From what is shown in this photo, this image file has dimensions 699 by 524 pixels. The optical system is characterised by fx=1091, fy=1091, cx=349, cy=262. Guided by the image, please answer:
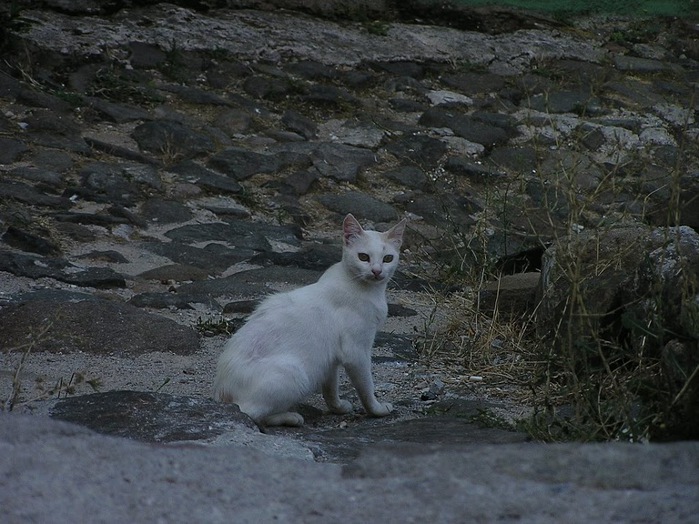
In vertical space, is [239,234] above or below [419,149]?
below

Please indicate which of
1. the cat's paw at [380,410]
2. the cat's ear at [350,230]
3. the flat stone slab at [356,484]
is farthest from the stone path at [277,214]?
the cat's ear at [350,230]

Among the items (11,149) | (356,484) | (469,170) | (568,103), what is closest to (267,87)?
(469,170)

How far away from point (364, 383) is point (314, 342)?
28cm

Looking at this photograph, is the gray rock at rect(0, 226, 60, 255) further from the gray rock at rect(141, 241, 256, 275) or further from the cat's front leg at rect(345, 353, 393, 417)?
the cat's front leg at rect(345, 353, 393, 417)

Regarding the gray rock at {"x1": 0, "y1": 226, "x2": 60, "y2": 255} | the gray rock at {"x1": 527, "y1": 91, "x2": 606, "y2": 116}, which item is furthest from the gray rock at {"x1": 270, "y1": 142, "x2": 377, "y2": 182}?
the gray rock at {"x1": 0, "y1": 226, "x2": 60, "y2": 255}

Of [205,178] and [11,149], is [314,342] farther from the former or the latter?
[11,149]

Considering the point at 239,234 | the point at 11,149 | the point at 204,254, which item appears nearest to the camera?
the point at 204,254

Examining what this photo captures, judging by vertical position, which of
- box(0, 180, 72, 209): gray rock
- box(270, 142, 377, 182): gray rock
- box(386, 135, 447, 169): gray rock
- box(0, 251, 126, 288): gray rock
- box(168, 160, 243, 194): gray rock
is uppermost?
box(386, 135, 447, 169): gray rock

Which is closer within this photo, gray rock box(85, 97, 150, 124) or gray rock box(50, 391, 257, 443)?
gray rock box(50, 391, 257, 443)

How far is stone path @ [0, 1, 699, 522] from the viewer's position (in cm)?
232

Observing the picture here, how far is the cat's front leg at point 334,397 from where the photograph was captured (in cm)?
448

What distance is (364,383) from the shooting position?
442 cm

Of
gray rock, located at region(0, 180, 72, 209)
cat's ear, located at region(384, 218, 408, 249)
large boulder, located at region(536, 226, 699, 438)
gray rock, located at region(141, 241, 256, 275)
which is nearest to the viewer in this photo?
large boulder, located at region(536, 226, 699, 438)

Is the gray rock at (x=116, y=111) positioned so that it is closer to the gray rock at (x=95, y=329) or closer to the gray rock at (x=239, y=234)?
the gray rock at (x=239, y=234)
